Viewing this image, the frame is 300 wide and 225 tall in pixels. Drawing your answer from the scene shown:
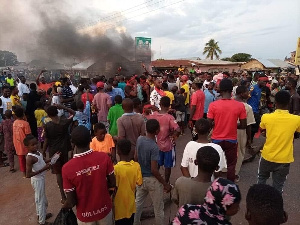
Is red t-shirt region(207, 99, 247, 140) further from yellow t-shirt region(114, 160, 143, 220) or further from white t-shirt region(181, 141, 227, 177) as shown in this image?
yellow t-shirt region(114, 160, 143, 220)

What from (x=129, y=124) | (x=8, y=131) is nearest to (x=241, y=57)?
(x=8, y=131)

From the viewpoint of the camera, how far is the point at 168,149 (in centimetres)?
436

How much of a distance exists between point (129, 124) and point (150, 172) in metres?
1.06

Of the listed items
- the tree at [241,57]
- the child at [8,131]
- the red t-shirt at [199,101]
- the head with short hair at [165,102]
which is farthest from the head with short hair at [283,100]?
the tree at [241,57]

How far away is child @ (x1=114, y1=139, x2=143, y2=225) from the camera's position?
117 inches

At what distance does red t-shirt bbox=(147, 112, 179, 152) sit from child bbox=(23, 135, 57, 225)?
1.84m

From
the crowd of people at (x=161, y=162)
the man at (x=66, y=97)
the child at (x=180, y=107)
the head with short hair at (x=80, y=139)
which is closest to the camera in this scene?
the crowd of people at (x=161, y=162)

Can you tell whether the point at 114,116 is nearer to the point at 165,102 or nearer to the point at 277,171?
the point at 165,102

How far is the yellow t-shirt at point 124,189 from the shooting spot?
297cm

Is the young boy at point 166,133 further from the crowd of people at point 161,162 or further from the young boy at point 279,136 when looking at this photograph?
the young boy at point 279,136

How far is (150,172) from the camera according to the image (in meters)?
3.35

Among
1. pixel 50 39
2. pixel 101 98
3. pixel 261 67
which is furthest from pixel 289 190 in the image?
pixel 261 67

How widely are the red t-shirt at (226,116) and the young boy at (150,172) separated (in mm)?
1066

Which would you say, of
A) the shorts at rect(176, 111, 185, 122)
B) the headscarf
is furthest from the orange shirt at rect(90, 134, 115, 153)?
the shorts at rect(176, 111, 185, 122)
